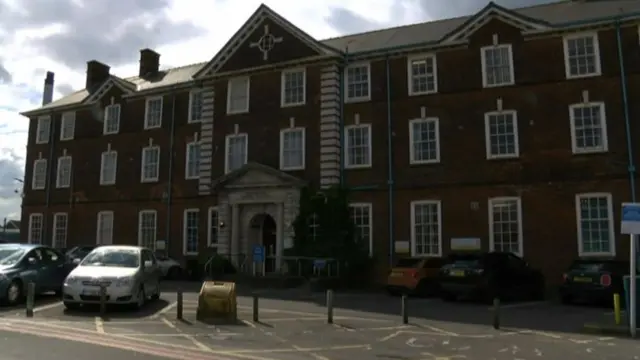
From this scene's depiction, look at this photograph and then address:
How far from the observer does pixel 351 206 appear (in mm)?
27406

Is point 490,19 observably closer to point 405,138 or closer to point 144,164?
point 405,138

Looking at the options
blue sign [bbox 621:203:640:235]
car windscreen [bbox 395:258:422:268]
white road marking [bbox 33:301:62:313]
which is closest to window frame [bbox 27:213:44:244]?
white road marking [bbox 33:301:62:313]

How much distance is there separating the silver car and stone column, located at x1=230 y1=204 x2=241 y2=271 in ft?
38.3

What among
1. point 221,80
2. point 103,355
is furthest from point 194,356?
point 221,80

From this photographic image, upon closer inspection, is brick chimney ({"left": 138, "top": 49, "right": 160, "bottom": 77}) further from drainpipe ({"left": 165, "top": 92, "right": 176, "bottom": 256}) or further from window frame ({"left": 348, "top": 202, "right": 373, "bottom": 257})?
window frame ({"left": 348, "top": 202, "right": 373, "bottom": 257})

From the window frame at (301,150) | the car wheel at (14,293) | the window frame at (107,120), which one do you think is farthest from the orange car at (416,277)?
the window frame at (107,120)

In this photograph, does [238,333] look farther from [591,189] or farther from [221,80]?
[221,80]

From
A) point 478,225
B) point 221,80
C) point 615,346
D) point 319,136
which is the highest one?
point 221,80

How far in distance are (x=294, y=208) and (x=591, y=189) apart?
41.1 ft

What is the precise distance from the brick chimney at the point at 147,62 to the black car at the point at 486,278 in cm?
2756

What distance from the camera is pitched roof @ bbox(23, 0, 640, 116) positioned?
25.0 m

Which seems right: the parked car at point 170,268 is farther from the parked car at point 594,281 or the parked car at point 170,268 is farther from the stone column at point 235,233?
the parked car at point 594,281

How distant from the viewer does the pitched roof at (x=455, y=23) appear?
2503 cm

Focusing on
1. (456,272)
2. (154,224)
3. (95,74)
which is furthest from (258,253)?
(95,74)
